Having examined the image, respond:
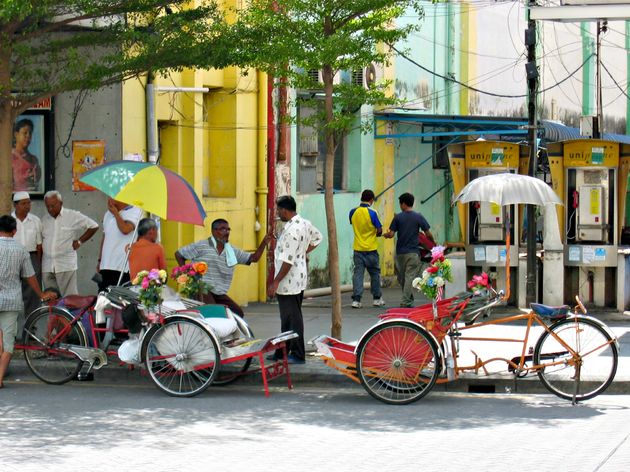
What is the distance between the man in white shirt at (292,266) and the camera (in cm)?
1227

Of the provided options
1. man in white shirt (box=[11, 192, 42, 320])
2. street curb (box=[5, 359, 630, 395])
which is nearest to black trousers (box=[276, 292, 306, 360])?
street curb (box=[5, 359, 630, 395])

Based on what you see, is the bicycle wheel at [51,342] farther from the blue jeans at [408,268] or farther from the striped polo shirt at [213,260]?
the blue jeans at [408,268]

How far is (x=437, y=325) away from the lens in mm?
10945

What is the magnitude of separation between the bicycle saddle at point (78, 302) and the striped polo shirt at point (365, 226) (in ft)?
21.5

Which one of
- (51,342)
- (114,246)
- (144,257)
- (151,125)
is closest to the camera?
(51,342)

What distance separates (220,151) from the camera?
18.8m

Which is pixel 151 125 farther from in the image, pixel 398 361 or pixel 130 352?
pixel 398 361

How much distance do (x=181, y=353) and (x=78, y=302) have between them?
1493 millimetres

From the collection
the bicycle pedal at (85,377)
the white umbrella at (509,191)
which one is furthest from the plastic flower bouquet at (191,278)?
the white umbrella at (509,191)

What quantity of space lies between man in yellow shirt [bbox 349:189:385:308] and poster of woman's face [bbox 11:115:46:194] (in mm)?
4504

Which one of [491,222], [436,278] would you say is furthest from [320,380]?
[491,222]

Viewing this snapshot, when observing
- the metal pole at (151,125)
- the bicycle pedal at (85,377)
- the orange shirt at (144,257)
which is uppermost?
the metal pole at (151,125)

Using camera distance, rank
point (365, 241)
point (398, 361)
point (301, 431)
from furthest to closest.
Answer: point (365, 241) < point (398, 361) < point (301, 431)

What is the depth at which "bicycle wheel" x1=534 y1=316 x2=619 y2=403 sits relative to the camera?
1084 centimetres
